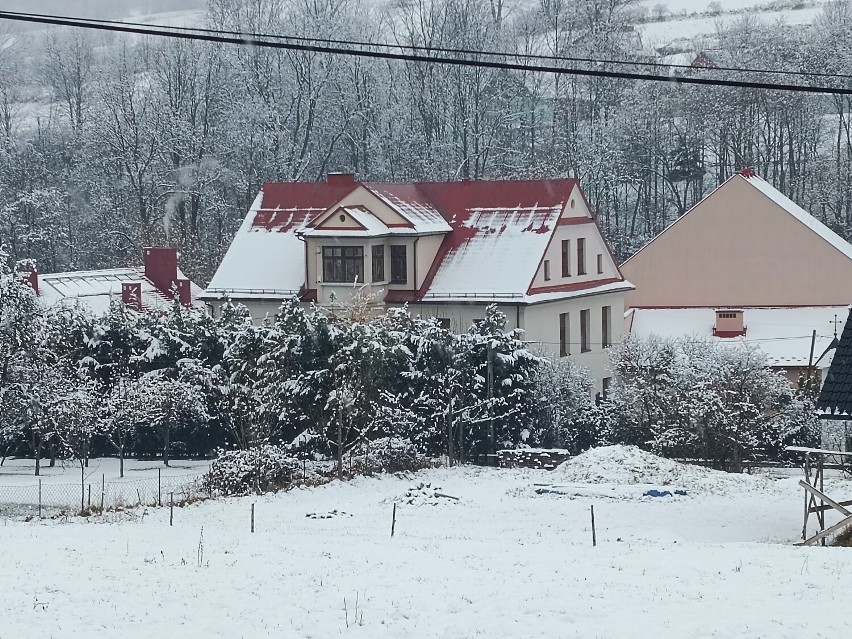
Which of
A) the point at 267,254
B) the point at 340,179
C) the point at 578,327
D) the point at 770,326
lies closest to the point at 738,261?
the point at 770,326

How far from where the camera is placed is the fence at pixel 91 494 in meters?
26.8

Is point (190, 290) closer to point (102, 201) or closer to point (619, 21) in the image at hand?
point (102, 201)

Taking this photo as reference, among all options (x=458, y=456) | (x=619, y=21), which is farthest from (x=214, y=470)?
(x=619, y=21)

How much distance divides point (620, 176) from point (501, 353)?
37.0 m

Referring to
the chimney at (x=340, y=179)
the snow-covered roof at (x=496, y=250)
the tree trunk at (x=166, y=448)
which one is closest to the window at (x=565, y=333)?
the snow-covered roof at (x=496, y=250)

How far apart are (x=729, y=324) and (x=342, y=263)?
545 inches

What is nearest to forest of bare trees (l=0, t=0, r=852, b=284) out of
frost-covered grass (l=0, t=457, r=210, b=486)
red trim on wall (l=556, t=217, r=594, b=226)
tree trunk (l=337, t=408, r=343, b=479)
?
red trim on wall (l=556, t=217, r=594, b=226)

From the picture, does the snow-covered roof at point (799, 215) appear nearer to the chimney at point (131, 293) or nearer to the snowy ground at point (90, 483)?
the chimney at point (131, 293)

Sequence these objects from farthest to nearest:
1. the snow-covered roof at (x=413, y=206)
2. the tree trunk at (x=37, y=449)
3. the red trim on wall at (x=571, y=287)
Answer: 1. the snow-covered roof at (x=413, y=206)
2. the red trim on wall at (x=571, y=287)
3. the tree trunk at (x=37, y=449)

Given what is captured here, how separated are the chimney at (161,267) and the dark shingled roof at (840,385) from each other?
3571cm

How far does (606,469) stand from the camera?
1211 inches

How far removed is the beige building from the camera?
4878cm

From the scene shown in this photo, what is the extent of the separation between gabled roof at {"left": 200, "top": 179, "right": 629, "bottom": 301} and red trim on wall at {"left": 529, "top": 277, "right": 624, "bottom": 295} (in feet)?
1.40

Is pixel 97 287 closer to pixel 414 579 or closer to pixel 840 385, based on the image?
pixel 840 385
